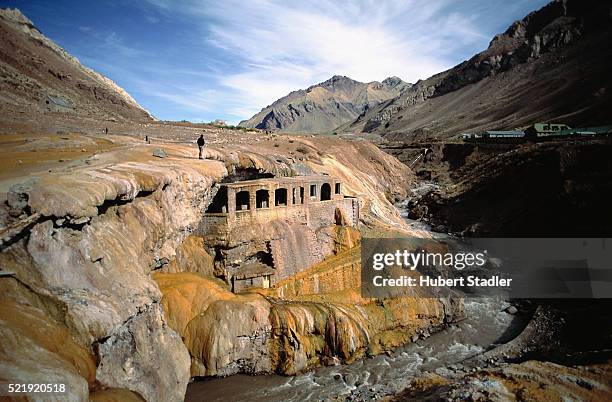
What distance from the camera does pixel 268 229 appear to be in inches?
984

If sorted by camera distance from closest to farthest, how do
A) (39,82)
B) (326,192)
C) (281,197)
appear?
(281,197) < (326,192) < (39,82)

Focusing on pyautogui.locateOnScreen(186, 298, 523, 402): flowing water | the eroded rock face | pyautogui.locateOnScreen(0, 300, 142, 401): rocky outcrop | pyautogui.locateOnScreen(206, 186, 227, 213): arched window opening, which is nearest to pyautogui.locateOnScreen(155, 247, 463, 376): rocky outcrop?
pyautogui.locateOnScreen(186, 298, 523, 402): flowing water

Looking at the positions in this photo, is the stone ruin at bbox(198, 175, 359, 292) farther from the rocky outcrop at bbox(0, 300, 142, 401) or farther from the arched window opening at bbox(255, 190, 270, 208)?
the rocky outcrop at bbox(0, 300, 142, 401)

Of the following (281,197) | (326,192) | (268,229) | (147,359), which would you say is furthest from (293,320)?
(326,192)

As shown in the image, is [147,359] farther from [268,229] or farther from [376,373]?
[376,373]

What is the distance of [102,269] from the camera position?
13414mm

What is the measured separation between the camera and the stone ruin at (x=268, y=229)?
23078mm

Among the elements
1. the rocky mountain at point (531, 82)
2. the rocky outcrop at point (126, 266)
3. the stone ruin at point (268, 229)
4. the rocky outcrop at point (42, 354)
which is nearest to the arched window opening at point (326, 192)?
the stone ruin at point (268, 229)

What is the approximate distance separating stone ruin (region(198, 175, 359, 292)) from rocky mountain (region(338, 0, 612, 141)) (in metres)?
65.5

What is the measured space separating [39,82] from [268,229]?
168 ft

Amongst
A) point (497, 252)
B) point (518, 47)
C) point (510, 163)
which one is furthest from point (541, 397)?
point (518, 47)

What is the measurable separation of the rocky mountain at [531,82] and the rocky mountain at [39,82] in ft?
276

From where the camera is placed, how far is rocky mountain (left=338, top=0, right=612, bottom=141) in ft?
294

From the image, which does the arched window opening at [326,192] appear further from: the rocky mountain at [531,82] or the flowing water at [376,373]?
the rocky mountain at [531,82]
